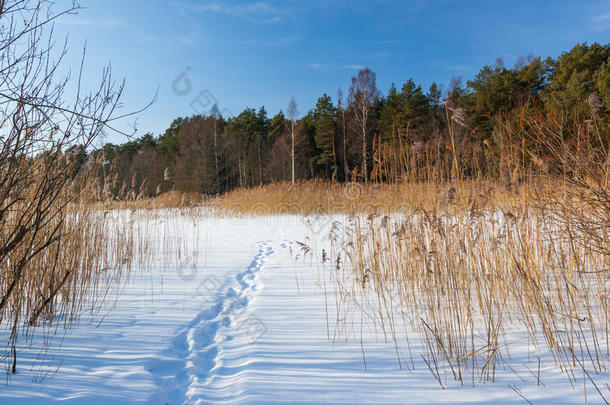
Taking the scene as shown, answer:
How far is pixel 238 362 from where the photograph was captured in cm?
173

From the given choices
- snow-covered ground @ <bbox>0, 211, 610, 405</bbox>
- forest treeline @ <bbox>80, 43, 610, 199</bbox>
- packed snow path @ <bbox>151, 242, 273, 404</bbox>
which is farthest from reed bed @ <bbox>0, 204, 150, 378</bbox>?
forest treeline @ <bbox>80, 43, 610, 199</bbox>

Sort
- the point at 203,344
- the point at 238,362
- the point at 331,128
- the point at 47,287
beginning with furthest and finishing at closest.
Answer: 1. the point at 331,128
2. the point at 47,287
3. the point at 203,344
4. the point at 238,362

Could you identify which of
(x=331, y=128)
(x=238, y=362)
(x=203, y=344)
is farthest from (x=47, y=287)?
(x=331, y=128)

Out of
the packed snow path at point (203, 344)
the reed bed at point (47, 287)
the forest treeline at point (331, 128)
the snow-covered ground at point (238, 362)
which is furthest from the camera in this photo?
the forest treeline at point (331, 128)

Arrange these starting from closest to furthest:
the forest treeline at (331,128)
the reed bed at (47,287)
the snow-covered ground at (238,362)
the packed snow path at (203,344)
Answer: the snow-covered ground at (238,362), the packed snow path at (203,344), the reed bed at (47,287), the forest treeline at (331,128)

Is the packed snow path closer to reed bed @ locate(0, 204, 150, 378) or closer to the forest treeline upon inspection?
reed bed @ locate(0, 204, 150, 378)

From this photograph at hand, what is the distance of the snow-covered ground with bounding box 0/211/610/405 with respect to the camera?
1.36 meters

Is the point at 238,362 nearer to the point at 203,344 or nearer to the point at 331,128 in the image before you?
the point at 203,344

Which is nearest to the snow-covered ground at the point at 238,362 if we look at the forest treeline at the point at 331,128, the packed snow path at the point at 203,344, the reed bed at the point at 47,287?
the packed snow path at the point at 203,344

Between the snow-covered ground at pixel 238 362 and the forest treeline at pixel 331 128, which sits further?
the forest treeline at pixel 331 128

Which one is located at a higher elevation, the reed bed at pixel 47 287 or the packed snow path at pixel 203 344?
the reed bed at pixel 47 287

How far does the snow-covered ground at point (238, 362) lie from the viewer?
4.47 ft

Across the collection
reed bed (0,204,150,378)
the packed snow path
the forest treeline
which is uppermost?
the forest treeline

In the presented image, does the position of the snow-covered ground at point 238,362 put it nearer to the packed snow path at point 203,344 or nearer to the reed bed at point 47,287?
the packed snow path at point 203,344
